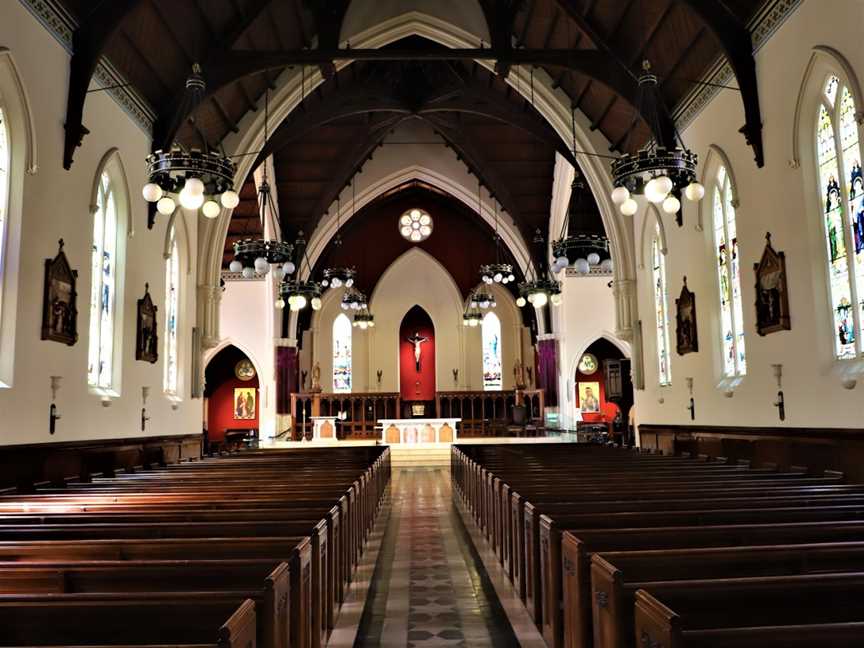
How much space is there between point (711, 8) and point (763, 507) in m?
8.01

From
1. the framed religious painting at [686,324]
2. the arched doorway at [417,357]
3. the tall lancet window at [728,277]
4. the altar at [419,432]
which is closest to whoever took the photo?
the tall lancet window at [728,277]

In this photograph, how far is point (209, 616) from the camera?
262 centimetres

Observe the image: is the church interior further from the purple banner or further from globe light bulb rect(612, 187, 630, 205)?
the purple banner

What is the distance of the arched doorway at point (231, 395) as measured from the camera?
100 ft

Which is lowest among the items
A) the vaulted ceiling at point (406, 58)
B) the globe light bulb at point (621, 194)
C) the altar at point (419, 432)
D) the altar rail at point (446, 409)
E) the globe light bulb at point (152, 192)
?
the altar at point (419, 432)

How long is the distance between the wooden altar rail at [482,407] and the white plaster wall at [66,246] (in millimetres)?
17161

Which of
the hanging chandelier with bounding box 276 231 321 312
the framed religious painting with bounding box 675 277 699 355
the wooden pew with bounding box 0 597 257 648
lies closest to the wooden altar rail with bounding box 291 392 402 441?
the hanging chandelier with bounding box 276 231 321 312

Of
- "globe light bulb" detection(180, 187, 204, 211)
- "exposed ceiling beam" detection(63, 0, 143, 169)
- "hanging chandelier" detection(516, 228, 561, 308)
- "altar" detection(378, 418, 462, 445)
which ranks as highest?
"exposed ceiling beam" detection(63, 0, 143, 169)

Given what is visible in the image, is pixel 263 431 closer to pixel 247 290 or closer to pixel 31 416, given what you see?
pixel 247 290

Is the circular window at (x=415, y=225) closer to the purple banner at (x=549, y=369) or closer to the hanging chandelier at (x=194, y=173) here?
the purple banner at (x=549, y=369)

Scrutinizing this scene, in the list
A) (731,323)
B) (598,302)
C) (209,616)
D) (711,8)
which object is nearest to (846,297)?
(731,323)

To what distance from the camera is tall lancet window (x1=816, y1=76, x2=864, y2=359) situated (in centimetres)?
849

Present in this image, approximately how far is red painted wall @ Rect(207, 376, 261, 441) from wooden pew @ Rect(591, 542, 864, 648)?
28.5 meters

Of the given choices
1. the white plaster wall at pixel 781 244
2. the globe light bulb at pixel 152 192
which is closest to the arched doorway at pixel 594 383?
the white plaster wall at pixel 781 244
